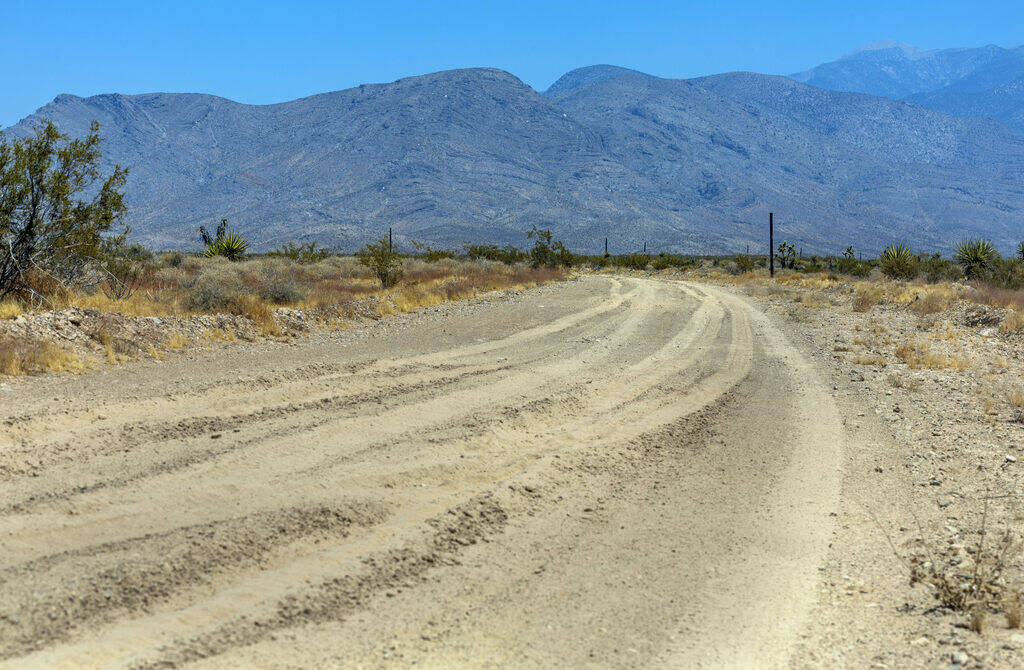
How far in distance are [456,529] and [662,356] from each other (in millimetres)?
8638

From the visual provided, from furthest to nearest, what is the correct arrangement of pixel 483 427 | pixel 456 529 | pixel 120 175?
pixel 120 175 → pixel 483 427 → pixel 456 529

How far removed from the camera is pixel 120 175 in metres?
16.6

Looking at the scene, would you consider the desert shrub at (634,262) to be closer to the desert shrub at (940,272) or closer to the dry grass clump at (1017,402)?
the desert shrub at (940,272)

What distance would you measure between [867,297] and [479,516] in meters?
24.6

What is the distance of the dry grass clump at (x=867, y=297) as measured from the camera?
24.9m

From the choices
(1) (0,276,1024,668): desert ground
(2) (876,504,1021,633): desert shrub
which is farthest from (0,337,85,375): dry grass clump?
(2) (876,504,1021,633): desert shrub

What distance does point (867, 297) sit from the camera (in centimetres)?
2681

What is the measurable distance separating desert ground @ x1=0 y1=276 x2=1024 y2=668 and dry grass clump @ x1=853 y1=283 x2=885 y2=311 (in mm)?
14292

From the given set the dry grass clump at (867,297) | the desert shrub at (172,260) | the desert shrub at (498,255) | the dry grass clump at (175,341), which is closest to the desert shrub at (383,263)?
the desert shrub at (172,260)

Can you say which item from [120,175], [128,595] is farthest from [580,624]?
[120,175]

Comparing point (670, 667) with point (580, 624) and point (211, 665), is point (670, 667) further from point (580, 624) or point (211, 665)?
point (211, 665)

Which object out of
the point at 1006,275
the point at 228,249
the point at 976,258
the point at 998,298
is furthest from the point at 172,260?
the point at 976,258

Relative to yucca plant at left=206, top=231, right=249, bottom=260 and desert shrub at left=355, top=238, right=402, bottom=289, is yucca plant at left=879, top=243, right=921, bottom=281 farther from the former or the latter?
yucca plant at left=206, top=231, right=249, bottom=260

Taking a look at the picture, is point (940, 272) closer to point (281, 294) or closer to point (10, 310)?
point (281, 294)
